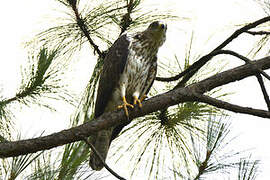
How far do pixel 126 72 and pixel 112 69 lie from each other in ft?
0.35

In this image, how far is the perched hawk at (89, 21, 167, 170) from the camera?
3189mm

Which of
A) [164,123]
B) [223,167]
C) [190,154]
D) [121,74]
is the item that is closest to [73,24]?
[121,74]

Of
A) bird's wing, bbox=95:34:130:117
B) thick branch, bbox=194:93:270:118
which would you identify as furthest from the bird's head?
thick branch, bbox=194:93:270:118

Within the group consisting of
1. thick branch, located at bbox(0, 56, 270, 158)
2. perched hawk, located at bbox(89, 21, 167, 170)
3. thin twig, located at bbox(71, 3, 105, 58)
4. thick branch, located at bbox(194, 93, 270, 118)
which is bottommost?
thick branch, located at bbox(194, 93, 270, 118)

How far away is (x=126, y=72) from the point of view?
3205 mm

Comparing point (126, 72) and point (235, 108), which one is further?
point (126, 72)

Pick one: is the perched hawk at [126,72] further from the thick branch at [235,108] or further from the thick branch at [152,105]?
the thick branch at [235,108]

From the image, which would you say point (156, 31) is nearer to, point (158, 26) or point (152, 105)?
point (158, 26)

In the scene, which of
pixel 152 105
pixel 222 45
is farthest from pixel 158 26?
pixel 152 105

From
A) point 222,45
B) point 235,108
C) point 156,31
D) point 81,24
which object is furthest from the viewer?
point 156,31

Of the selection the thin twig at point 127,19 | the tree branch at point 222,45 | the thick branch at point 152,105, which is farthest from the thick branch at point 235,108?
the thin twig at point 127,19

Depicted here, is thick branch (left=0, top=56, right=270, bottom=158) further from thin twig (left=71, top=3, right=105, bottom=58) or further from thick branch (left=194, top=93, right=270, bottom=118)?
thin twig (left=71, top=3, right=105, bottom=58)

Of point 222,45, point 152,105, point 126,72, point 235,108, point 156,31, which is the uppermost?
point 156,31

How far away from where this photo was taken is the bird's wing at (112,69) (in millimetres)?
3174
